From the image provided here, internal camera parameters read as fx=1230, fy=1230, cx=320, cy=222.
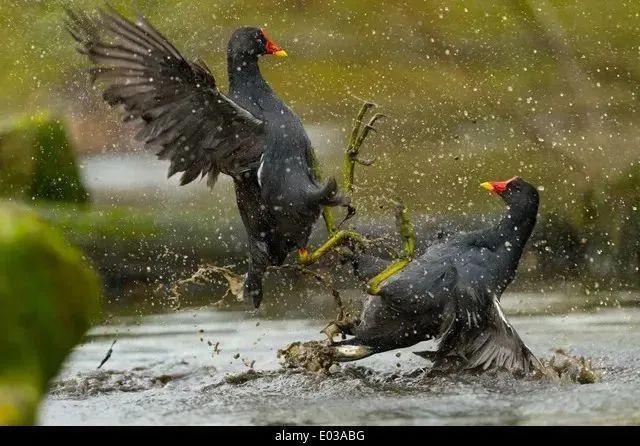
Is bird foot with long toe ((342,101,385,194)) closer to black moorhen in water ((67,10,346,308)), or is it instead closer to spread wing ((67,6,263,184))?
black moorhen in water ((67,10,346,308))

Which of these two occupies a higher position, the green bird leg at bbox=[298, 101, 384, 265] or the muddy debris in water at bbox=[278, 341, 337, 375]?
the green bird leg at bbox=[298, 101, 384, 265]

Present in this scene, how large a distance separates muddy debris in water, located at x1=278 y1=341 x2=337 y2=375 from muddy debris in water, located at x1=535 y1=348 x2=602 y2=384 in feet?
2.59

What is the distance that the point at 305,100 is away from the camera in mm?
7965

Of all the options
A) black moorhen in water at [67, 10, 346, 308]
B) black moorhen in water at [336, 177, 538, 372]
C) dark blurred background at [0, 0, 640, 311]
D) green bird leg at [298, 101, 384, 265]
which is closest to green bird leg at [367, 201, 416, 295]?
black moorhen in water at [336, 177, 538, 372]

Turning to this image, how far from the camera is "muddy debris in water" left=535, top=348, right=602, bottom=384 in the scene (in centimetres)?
445

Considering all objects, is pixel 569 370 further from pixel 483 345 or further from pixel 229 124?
pixel 229 124

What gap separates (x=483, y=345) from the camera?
4648 millimetres

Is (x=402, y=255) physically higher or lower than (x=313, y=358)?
higher

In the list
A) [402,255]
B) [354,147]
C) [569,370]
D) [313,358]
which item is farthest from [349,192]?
[569,370]

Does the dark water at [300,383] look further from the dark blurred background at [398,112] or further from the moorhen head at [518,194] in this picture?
the dark blurred background at [398,112]

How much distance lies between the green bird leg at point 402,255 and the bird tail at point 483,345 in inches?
10.6

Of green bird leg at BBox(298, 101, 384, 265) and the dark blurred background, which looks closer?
green bird leg at BBox(298, 101, 384, 265)

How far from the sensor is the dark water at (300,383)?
394 cm

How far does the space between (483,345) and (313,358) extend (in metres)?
0.65
